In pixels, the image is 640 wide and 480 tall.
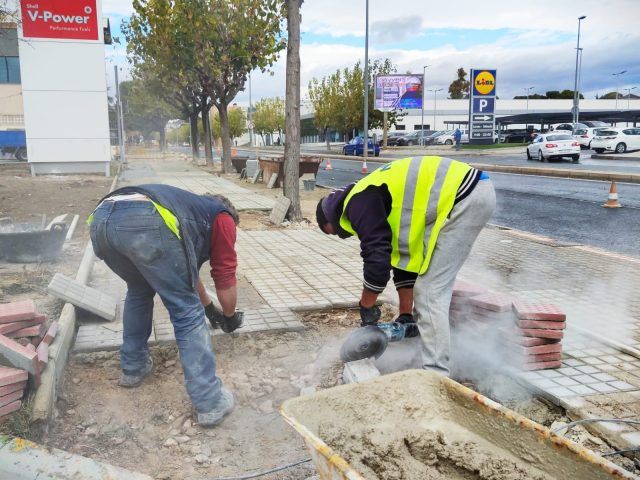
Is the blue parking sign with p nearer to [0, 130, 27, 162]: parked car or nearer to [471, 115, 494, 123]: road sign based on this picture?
[471, 115, 494, 123]: road sign

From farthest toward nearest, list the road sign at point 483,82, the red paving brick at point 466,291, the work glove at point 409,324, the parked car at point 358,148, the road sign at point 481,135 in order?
the parked car at point 358,148 → the road sign at point 481,135 → the road sign at point 483,82 → the red paving brick at point 466,291 → the work glove at point 409,324

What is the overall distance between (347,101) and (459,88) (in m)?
39.2

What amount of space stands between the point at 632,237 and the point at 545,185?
8.12 m

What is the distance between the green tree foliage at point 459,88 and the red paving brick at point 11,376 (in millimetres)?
85282

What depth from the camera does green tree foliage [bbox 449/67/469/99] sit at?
269 feet

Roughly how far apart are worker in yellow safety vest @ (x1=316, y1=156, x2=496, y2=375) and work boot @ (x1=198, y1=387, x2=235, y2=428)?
96 cm

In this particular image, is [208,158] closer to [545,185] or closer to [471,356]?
[545,185]

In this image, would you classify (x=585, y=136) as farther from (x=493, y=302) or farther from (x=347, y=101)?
(x=493, y=302)

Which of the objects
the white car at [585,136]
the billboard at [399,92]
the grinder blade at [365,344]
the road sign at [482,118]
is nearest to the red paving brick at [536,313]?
the grinder blade at [365,344]

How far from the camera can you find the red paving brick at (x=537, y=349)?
145 inches

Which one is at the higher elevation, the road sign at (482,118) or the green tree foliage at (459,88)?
the green tree foliage at (459,88)

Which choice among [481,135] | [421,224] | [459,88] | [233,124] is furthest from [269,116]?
[421,224]

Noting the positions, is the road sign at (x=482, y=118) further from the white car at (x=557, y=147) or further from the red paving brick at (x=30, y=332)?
the red paving brick at (x=30, y=332)

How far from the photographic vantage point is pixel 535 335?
3.67 meters
